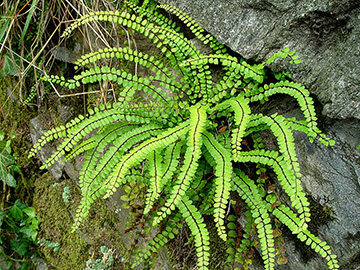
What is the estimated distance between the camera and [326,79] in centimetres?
223

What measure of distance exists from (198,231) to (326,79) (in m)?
1.55

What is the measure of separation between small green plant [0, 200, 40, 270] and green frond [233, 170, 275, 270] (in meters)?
2.93

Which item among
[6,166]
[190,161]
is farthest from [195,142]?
[6,166]

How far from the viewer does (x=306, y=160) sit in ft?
7.79

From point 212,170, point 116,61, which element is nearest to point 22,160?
point 116,61

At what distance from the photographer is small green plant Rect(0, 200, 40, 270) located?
3820mm

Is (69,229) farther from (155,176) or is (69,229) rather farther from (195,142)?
(195,142)

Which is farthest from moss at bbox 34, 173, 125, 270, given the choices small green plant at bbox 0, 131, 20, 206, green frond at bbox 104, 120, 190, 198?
green frond at bbox 104, 120, 190, 198

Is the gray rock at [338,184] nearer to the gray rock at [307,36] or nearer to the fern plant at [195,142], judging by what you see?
the fern plant at [195,142]

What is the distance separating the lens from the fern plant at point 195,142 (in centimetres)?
199

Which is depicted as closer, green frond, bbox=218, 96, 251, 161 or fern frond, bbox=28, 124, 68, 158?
green frond, bbox=218, 96, 251, 161

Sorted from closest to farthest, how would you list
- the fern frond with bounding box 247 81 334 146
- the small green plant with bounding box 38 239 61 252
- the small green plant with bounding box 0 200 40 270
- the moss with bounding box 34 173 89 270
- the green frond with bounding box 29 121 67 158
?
the fern frond with bounding box 247 81 334 146
the green frond with bounding box 29 121 67 158
the moss with bounding box 34 173 89 270
the small green plant with bounding box 38 239 61 252
the small green plant with bounding box 0 200 40 270

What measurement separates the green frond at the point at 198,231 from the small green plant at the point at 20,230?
2.58 metres

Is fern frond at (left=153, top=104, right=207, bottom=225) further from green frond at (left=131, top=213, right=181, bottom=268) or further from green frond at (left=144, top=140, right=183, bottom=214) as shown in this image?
green frond at (left=131, top=213, right=181, bottom=268)
